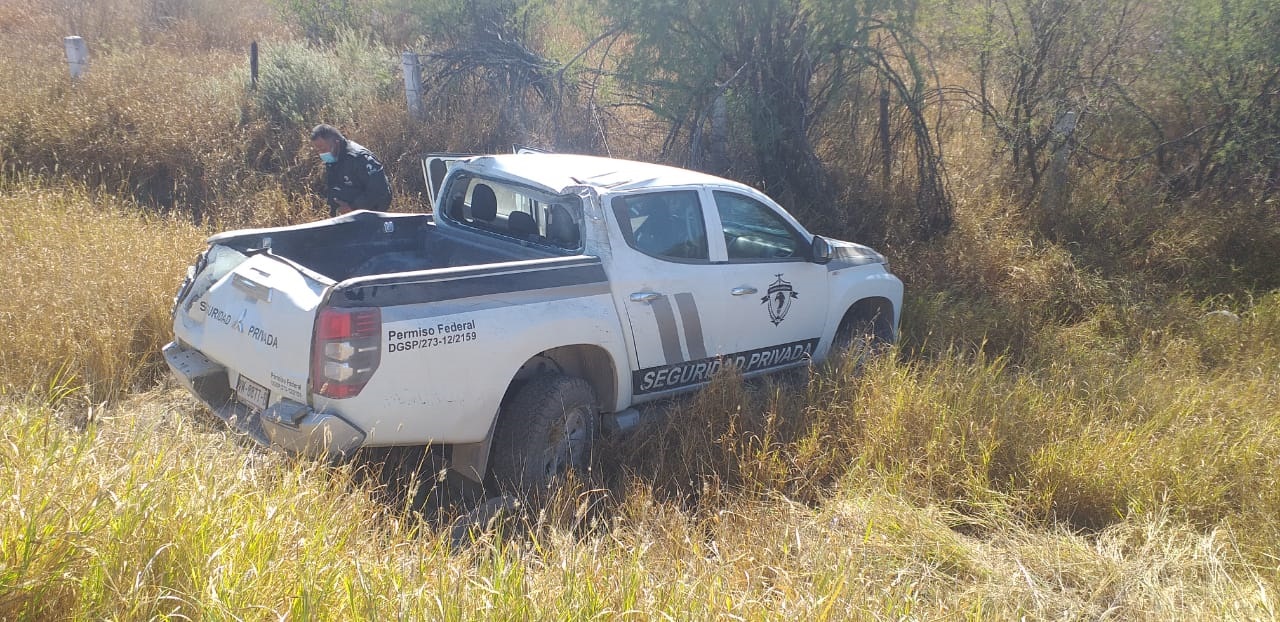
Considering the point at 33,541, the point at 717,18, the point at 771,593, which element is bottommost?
the point at 771,593

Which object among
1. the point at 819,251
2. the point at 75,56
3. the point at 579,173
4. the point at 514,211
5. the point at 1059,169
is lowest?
the point at 819,251

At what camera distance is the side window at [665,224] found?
4840 mm

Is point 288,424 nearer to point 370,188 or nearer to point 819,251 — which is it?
point 819,251

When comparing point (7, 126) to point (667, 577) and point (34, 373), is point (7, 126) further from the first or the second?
point (667, 577)

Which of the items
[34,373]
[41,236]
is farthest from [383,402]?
[41,236]

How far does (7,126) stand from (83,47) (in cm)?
165

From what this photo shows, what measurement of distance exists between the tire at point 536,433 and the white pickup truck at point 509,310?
10 millimetres

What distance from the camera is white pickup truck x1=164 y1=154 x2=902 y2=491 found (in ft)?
12.2

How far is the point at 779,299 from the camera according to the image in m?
5.58

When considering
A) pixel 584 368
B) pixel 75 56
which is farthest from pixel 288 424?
pixel 75 56

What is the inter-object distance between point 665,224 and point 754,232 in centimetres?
75

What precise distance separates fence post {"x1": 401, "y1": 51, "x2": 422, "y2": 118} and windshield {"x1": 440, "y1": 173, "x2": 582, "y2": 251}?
17.2ft

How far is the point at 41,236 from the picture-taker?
6910 millimetres

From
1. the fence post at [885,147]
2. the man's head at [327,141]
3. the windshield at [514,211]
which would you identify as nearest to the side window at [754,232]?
the windshield at [514,211]
